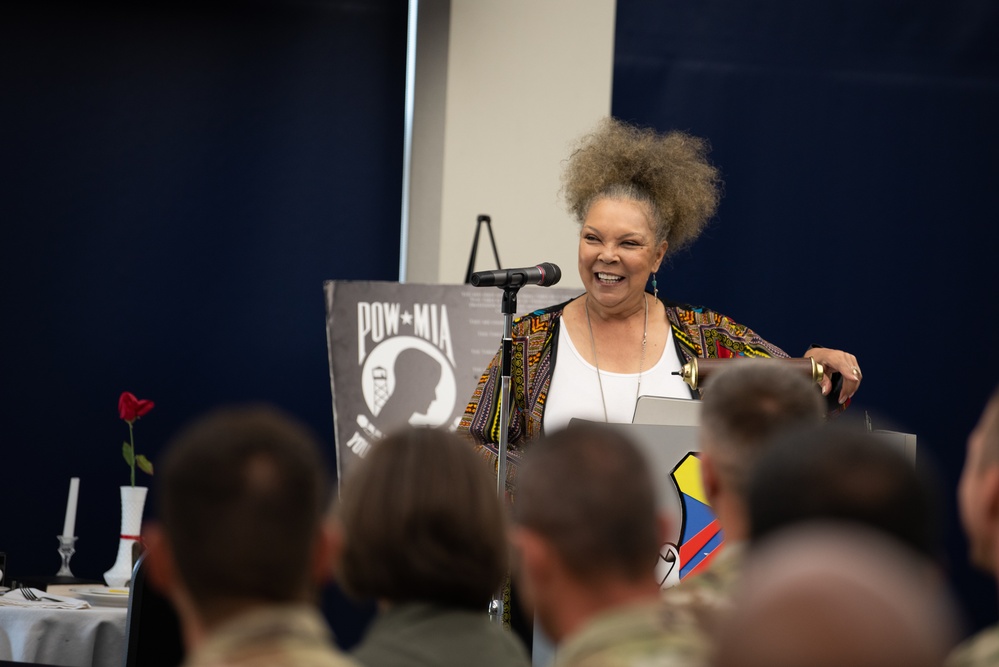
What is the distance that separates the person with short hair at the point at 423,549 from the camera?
1486mm

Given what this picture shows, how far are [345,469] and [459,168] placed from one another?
139cm

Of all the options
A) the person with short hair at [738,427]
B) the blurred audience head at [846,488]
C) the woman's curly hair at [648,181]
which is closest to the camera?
the blurred audience head at [846,488]

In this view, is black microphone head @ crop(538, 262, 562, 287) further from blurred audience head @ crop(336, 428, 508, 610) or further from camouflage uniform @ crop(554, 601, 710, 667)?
camouflage uniform @ crop(554, 601, 710, 667)

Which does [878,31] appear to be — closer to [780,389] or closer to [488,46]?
[488,46]

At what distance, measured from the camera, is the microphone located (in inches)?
119

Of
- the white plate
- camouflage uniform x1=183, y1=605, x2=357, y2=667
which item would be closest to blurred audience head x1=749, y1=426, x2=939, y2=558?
camouflage uniform x1=183, y1=605, x2=357, y2=667

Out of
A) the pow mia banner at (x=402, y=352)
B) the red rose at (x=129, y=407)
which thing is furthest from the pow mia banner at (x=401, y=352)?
the red rose at (x=129, y=407)

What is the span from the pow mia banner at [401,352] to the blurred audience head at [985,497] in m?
3.37

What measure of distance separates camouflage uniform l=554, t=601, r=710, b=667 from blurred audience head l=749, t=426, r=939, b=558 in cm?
14

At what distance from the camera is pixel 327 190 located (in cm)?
551

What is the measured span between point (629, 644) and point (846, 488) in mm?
261

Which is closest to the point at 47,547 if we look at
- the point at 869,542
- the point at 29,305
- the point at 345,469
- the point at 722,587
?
the point at 29,305

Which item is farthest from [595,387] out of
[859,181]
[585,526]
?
[859,181]

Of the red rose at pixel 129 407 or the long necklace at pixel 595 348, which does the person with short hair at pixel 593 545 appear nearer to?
the long necklace at pixel 595 348
